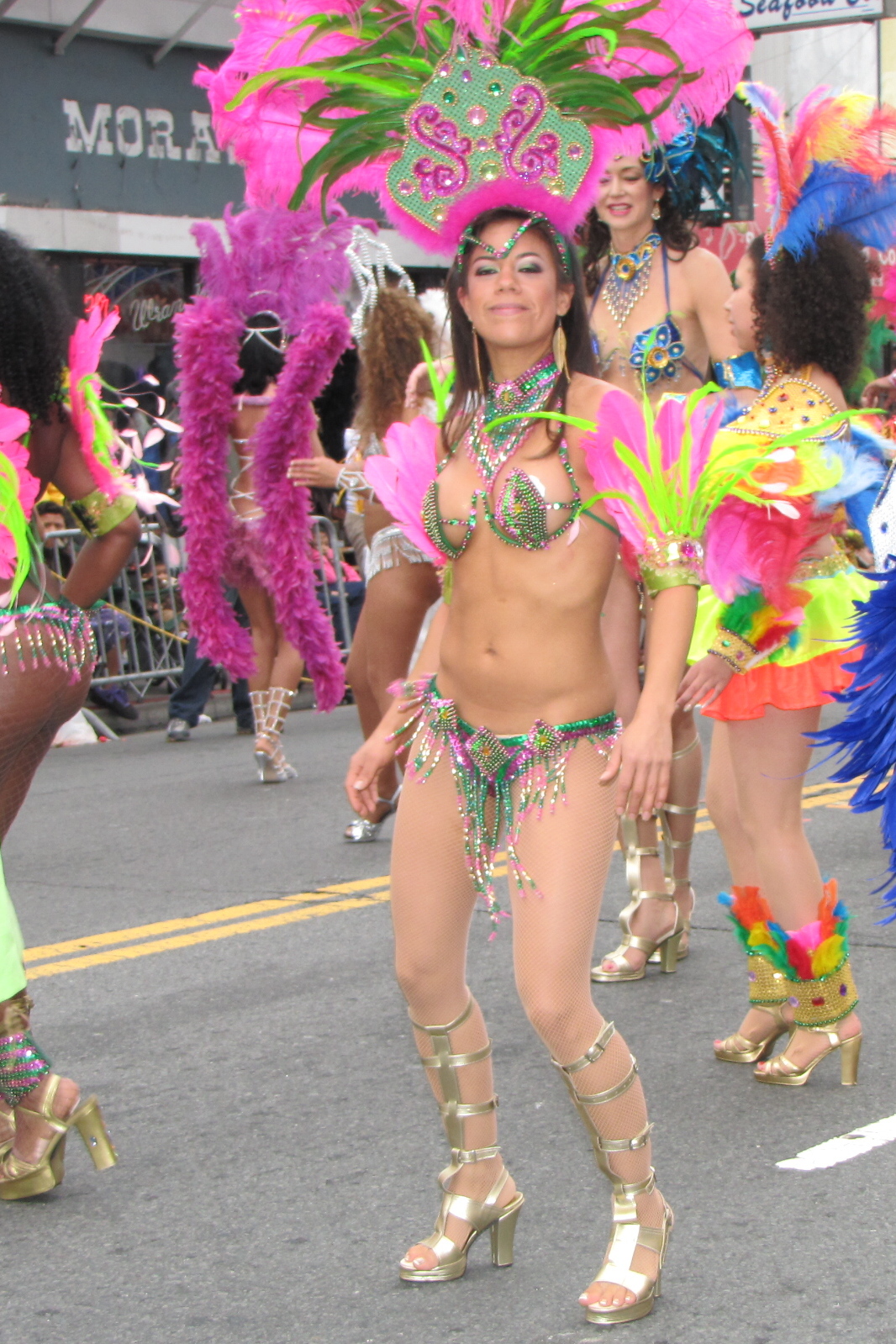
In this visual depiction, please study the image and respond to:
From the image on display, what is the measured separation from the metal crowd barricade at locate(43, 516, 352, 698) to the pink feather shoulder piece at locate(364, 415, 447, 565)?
8.13 metres

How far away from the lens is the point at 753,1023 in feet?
14.6

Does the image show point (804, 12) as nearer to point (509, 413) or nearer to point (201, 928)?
point (201, 928)

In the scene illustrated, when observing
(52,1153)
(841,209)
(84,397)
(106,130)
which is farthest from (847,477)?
(106,130)

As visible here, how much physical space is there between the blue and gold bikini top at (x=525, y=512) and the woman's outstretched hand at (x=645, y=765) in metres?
0.40

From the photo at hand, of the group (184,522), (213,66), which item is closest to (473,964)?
(184,522)

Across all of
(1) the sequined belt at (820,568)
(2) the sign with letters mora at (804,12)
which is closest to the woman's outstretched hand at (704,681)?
(1) the sequined belt at (820,568)

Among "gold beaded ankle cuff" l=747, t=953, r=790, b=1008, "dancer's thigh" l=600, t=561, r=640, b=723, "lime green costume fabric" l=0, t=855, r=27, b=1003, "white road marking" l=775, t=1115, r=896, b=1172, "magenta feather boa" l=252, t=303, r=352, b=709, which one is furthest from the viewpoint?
"magenta feather boa" l=252, t=303, r=352, b=709

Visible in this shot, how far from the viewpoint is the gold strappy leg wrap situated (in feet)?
12.0

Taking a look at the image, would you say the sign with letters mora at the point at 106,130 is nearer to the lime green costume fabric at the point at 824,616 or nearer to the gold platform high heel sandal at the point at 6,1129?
the lime green costume fabric at the point at 824,616

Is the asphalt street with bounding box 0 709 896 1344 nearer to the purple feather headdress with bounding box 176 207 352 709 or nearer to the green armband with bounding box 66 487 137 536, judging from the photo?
the green armband with bounding box 66 487 137 536

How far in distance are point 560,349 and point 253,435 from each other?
228 inches

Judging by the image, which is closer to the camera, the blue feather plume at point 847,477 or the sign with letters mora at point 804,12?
the blue feather plume at point 847,477

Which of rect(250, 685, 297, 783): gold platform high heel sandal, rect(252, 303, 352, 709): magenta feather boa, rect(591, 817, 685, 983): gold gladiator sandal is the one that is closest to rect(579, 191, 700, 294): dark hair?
rect(591, 817, 685, 983): gold gladiator sandal

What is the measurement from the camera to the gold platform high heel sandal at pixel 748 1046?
4430 mm
